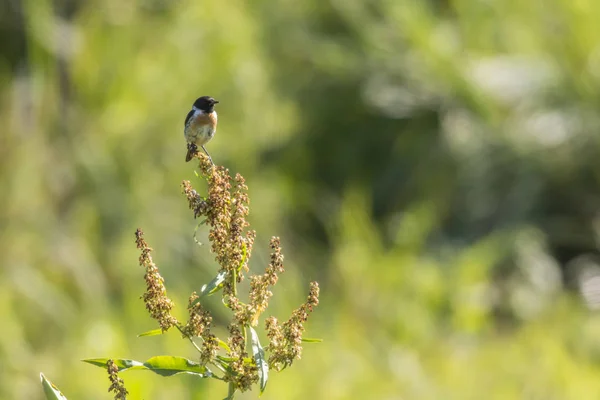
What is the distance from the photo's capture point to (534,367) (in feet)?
17.2

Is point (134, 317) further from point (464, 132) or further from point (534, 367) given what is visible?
point (464, 132)

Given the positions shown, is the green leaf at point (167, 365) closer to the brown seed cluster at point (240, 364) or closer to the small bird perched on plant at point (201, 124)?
the brown seed cluster at point (240, 364)

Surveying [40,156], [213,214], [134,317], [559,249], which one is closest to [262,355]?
[213,214]

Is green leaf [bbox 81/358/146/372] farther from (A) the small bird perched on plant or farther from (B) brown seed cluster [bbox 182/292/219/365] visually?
(A) the small bird perched on plant

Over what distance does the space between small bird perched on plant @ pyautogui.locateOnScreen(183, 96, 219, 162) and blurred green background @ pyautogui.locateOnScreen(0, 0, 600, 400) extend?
10.1ft

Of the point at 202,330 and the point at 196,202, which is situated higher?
the point at 196,202

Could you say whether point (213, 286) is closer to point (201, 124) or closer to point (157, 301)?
point (157, 301)

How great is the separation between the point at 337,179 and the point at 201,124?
658 cm

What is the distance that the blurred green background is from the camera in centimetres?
546

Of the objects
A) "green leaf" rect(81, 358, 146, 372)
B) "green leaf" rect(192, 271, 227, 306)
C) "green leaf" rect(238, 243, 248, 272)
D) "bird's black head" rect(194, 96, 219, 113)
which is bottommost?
"green leaf" rect(81, 358, 146, 372)

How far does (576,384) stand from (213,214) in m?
4.08

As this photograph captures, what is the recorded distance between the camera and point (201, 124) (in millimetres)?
1626

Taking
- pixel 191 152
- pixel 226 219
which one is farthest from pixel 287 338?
pixel 191 152

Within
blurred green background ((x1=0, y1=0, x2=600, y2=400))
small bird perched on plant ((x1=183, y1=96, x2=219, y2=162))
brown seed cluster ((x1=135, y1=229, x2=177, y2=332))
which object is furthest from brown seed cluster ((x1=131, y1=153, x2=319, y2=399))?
blurred green background ((x1=0, y1=0, x2=600, y2=400))
